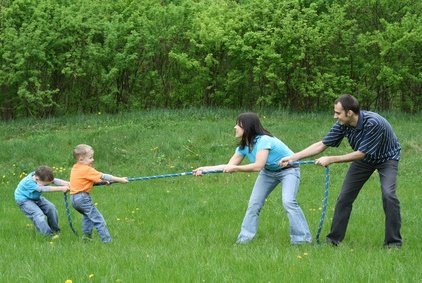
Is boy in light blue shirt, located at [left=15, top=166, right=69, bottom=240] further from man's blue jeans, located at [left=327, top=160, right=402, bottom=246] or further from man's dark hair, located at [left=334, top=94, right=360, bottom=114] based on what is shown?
man's dark hair, located at [left=334, top=94, right=360, bottom=114]

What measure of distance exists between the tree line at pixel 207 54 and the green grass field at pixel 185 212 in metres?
1.77

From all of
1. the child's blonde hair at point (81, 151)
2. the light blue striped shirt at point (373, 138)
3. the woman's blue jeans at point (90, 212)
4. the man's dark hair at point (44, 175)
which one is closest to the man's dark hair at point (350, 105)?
the light blue striped shirt at point (373, 138)

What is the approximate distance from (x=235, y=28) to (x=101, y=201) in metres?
11.1

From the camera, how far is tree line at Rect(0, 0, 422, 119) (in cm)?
2108

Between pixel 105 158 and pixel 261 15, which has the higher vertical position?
pixel 261 15

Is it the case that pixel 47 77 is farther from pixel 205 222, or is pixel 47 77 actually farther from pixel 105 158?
pixel 205 222

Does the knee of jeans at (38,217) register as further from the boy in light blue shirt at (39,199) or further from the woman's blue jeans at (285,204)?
the woman's blue jeans at (285,204)

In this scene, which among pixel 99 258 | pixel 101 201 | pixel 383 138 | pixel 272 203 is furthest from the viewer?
pixel 101 201

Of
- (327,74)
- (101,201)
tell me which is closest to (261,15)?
(327,74)

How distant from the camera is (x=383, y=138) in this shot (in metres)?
7.73

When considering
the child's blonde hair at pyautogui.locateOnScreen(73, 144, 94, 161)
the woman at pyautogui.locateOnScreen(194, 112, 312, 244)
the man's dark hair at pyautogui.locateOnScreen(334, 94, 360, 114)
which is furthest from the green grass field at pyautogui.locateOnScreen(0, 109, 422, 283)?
the man's dark hair at pyautogui.locateOnScreen(334, 94, 360, 114)

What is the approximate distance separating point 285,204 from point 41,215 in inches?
138

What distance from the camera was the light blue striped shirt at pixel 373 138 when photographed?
768cm

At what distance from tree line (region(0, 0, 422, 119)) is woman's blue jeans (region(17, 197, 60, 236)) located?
11871mm
